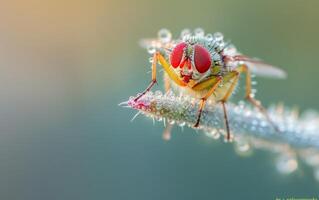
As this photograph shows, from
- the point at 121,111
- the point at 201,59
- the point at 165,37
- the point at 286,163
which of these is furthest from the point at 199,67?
the point at 121,111

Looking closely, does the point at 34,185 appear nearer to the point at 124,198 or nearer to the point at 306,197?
the point at 124,198

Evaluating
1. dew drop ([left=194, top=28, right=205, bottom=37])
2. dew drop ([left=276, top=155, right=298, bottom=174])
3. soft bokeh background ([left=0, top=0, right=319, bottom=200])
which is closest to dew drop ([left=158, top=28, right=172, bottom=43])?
dew drop ([left=194, top=28, right=205, bottom=37])

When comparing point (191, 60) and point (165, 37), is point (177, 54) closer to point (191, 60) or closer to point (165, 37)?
point (191, 60)

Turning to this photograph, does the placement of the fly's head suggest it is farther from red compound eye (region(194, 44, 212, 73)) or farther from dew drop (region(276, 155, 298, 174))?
dew drop (region(276, 155, 298, 174))

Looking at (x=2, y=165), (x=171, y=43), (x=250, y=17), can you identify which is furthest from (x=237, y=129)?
(x=250, y=17)

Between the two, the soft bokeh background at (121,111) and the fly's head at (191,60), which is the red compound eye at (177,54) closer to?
the fly's head at (191,60)

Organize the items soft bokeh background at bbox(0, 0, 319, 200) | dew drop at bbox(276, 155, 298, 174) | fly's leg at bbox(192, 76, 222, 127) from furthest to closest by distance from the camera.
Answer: soft bokeh background at bbox(0, 0, 319, 200)
fly's leg at bbox(192, 76, 222, 127)
dew drop at bbox(276, 155, 298, 174)

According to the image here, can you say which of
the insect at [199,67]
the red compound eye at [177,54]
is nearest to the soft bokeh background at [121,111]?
the insect at [199,67]
